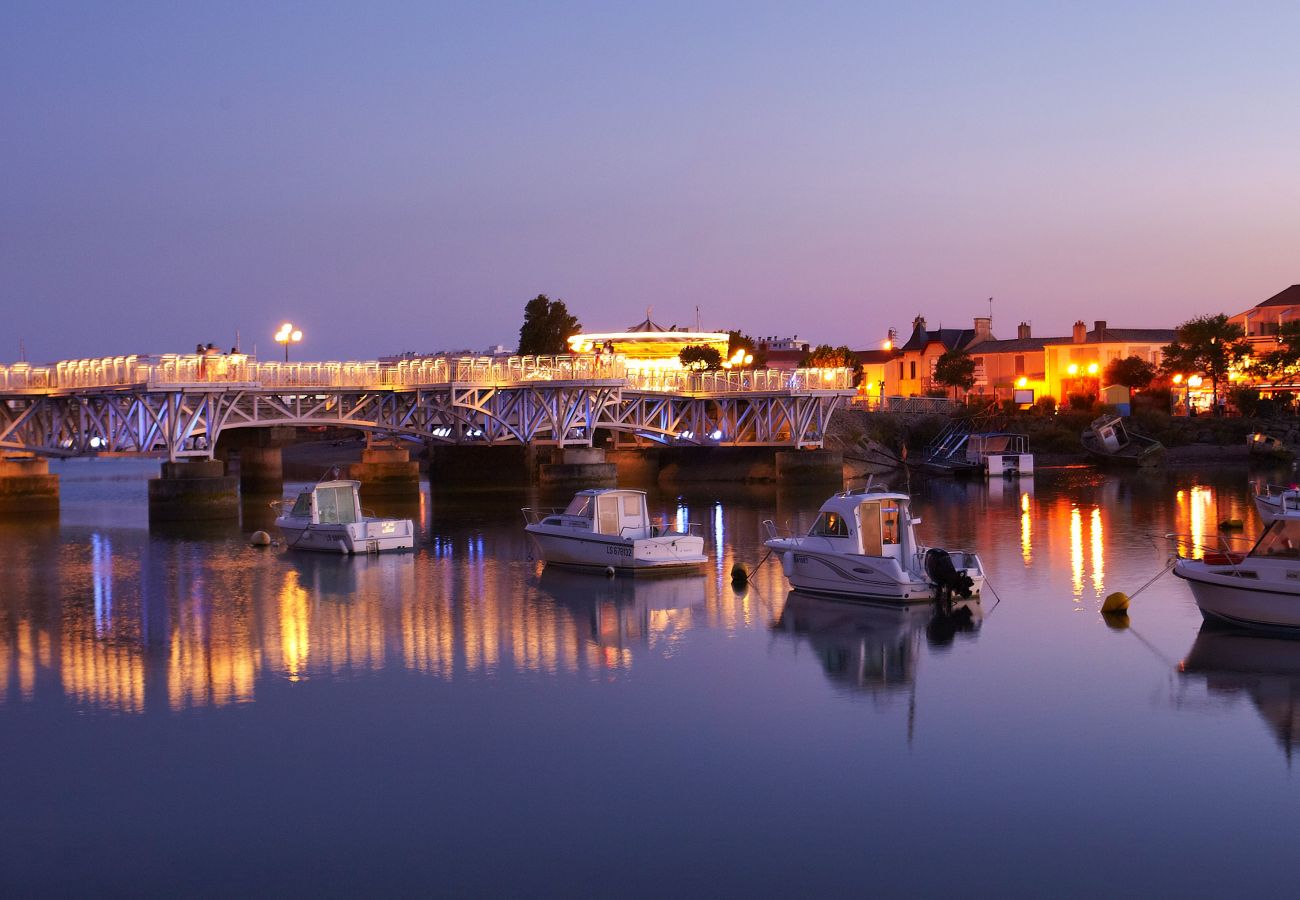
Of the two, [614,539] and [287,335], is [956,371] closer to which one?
[287,335]

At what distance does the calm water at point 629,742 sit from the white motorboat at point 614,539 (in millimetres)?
1142

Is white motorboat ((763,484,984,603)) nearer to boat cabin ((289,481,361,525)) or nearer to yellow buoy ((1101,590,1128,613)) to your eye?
yellow buoy ((1101,590,1128,613))

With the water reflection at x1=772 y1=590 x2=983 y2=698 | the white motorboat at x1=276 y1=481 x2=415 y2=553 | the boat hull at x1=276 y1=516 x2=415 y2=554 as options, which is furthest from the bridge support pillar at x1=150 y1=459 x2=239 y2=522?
the water reflection at x1=772 y1=590 x2=983 y2=698

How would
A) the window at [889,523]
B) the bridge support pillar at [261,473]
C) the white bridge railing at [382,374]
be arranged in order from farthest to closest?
the bridge support pillar at [261,473]
the white bridge railing at [382,374]
the window at [889,523]

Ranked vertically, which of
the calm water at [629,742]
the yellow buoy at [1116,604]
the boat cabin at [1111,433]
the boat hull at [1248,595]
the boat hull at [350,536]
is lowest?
the calm water at [629,742]

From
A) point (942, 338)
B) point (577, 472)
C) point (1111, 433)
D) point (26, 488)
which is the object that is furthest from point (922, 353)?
point (26, 488)

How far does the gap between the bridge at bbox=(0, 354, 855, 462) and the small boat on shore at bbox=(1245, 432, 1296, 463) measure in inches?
1226

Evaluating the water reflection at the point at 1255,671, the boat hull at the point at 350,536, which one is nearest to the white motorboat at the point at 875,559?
the water reflection at the point at 1255,671

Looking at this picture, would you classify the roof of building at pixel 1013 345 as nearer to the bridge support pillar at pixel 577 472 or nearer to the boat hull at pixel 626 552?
the bridge support pillar at pixel 577 472

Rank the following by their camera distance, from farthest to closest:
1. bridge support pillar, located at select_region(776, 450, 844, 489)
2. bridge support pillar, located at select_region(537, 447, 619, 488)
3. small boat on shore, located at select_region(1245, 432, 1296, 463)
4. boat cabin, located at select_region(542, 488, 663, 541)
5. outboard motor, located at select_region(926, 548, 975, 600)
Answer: small boat on shore, located at select_region(1245, 432, 1296, 463) < bridge support pillar, located at select_region(776, 450, 844, 489) < bridge support pillar, located at select_region(537, 447, 619, 488) < boat cabin, located at select_region(542, 488, 663, 541) < outboard motor, located at select_region(926, 548, 975, 600)

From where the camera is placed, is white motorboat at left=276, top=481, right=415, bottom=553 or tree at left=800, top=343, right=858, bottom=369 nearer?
white motorboat at left=276, top=481, right=415, bottom=553

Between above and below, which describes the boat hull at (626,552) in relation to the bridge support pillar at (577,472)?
below

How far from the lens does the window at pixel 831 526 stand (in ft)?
115

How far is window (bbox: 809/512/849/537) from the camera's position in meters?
34.9
